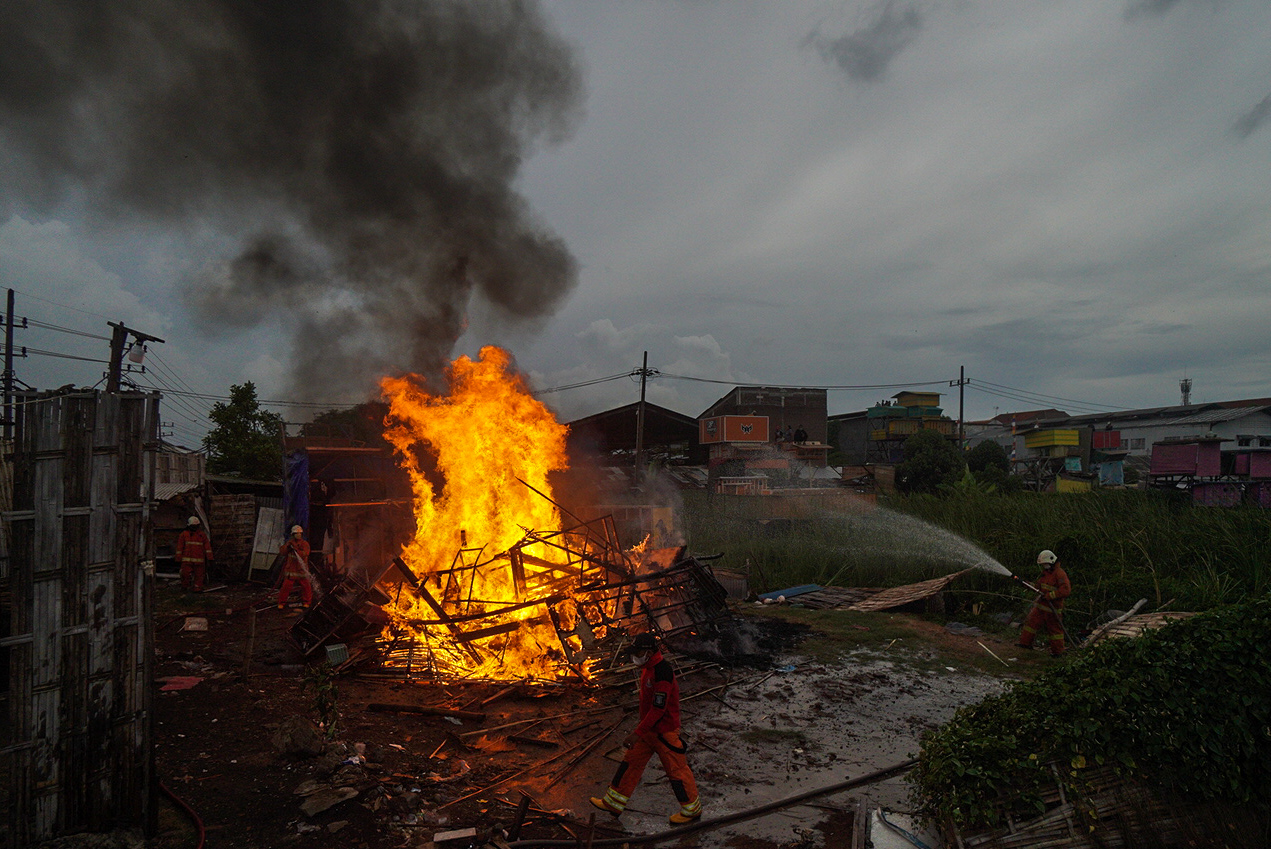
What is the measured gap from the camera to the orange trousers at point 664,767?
19.3 ft

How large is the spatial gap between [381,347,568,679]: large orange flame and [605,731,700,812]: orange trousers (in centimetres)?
460

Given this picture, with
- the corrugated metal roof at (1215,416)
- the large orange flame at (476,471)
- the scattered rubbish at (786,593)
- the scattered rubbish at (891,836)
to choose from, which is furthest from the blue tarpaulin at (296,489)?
the corrugated metal roof at (1215,416)

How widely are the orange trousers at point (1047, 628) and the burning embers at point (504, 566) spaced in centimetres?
526

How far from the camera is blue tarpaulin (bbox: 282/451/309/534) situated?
18.7 metres

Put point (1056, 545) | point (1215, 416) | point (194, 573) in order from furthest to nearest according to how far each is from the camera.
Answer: point (1215, 416) < point (194, 573) < point (1056, 545)

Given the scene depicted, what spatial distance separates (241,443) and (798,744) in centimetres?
3146

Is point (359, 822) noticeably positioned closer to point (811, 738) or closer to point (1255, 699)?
point (811, 738)

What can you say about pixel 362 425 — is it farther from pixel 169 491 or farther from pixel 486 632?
pixel 486 632

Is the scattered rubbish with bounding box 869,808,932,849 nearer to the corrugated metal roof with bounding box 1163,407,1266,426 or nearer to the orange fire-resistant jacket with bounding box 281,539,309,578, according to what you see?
the orange fire-resistant jacket with bounding box 281,539,309,578

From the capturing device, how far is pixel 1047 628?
10.9 m

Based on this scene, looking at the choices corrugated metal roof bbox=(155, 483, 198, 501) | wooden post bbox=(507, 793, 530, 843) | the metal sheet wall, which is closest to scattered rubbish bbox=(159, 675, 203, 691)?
the metal sheet wall

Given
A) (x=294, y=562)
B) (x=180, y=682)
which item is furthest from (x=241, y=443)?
(x=180, y=682)

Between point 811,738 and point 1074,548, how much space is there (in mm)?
10009

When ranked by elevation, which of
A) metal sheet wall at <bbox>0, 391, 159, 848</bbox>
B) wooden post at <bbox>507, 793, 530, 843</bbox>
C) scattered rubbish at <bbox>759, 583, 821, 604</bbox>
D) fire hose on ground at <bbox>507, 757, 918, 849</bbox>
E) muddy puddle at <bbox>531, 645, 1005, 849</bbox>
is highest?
metal sheet wall at <bbox>0, 391, 159, 848</bbox>
